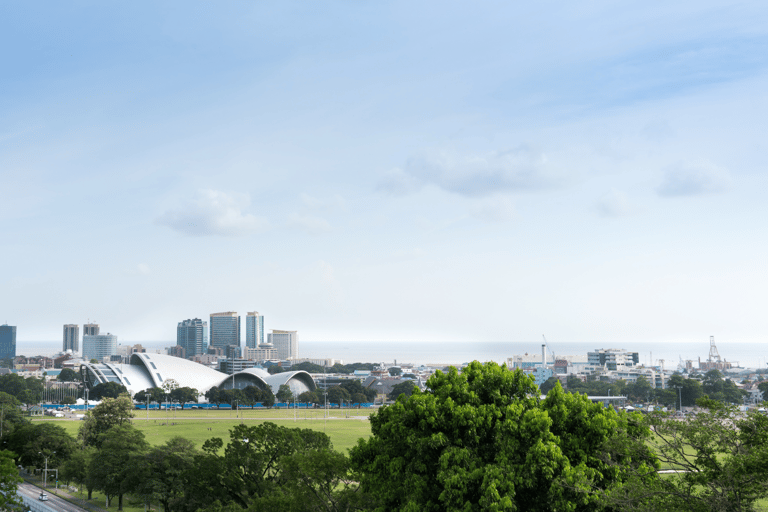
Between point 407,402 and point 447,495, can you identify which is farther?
point 407,402

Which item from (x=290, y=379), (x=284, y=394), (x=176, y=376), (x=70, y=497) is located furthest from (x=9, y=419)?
(x=290, y=379)

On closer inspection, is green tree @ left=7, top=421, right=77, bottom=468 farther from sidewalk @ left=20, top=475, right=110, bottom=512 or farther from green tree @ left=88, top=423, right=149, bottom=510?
green tree @ left=88, top=423, right=149, bottom=510

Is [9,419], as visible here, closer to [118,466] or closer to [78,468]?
[78,468]

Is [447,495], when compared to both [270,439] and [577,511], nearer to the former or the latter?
[577,511]

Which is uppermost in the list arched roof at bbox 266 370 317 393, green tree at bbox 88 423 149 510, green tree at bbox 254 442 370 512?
green tree at bbox 254 442 370 512

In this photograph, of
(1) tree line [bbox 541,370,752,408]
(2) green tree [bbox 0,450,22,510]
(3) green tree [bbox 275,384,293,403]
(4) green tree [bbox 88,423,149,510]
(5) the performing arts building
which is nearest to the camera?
(2) green tree [bbox 0,450,22,510]

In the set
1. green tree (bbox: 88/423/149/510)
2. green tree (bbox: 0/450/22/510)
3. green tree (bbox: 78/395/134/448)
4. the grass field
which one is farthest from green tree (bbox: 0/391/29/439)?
green tree (bbox: 0/450/22/510)

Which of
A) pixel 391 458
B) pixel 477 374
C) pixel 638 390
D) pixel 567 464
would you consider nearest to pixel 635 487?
pixel 567 464
